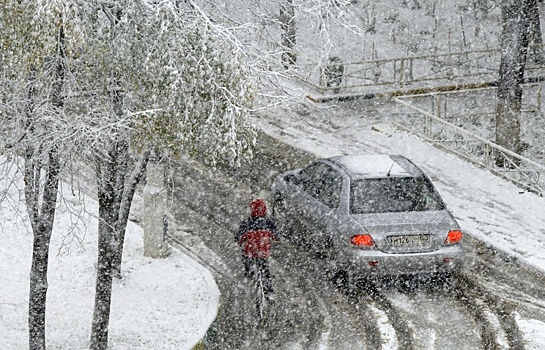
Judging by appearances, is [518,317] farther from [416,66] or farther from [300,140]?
[416,66]

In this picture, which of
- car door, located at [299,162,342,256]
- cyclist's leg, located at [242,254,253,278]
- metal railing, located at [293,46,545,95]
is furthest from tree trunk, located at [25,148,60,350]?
metal railing, located at [293,46,545,95]

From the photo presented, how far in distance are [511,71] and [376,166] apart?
26.5ft

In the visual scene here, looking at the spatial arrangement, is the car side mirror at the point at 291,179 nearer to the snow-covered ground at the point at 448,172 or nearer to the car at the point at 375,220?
the car at the point at 375,220

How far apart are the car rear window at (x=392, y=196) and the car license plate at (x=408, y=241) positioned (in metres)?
0.53

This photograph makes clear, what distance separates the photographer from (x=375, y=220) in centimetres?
1107

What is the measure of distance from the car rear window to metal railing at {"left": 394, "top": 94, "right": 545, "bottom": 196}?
4.10 m

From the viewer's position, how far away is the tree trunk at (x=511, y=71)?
18.5 m

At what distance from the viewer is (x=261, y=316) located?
10.6m

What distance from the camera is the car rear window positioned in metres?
11.4

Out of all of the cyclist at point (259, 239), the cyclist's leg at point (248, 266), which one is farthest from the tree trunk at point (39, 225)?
the cyclist's leg at point (248, 266)

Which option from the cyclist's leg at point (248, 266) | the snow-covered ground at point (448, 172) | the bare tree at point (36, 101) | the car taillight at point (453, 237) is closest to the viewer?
the bare tree at point (36, 101)

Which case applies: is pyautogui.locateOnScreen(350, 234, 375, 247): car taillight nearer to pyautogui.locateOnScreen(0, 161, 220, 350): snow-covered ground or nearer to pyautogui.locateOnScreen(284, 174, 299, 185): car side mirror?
pyautogui.locateOnScreen(0, 161, 220, 350): snow-covered ground

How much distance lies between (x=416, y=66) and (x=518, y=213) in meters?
14.3

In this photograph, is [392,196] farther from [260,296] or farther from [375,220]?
[260,296]
